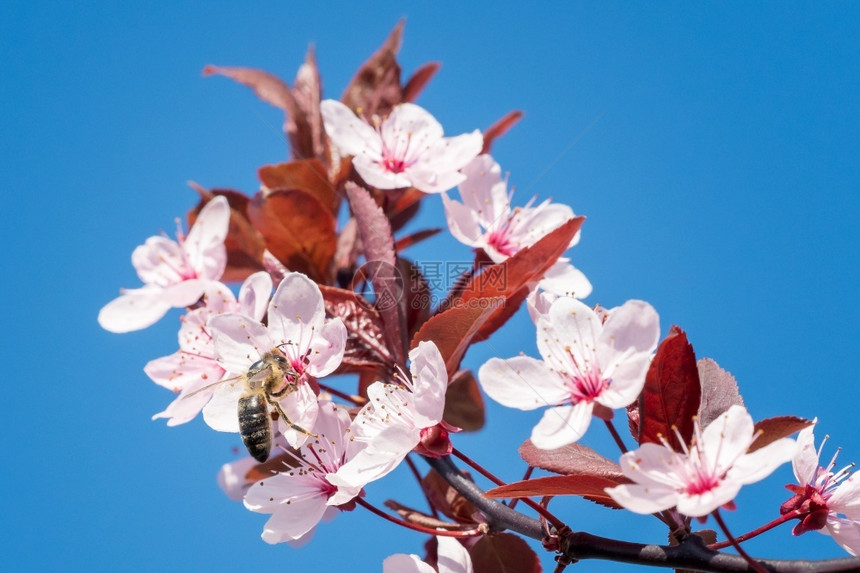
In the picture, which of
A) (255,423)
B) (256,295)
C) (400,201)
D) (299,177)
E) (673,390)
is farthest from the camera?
(400,201)

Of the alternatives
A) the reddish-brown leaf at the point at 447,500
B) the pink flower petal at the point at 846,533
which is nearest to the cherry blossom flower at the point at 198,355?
the reddish-brown leaf at the point at 447,500

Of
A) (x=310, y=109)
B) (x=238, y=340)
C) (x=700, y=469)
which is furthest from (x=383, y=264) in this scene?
(x=310, y=109)

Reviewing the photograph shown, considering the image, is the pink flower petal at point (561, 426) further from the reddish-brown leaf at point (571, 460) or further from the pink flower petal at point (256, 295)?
the pink flower petal at point (256, 295)

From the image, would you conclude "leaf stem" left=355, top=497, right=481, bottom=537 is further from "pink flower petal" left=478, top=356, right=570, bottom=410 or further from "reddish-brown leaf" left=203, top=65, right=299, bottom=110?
"reddish-brown leaf" left=203, top=65, right=299, bottom=110

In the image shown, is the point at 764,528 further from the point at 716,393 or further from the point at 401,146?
the point at 401,146

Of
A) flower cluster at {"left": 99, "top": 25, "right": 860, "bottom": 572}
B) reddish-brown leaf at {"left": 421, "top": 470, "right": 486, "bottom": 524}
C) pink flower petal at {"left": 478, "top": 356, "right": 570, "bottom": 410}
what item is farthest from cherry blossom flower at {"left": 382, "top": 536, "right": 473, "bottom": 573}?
pink flower petal at {"left": 478, "top": 356, "right": 570, "bottom": 410}

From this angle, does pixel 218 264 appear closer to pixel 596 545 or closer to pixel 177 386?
pixel 177 386
